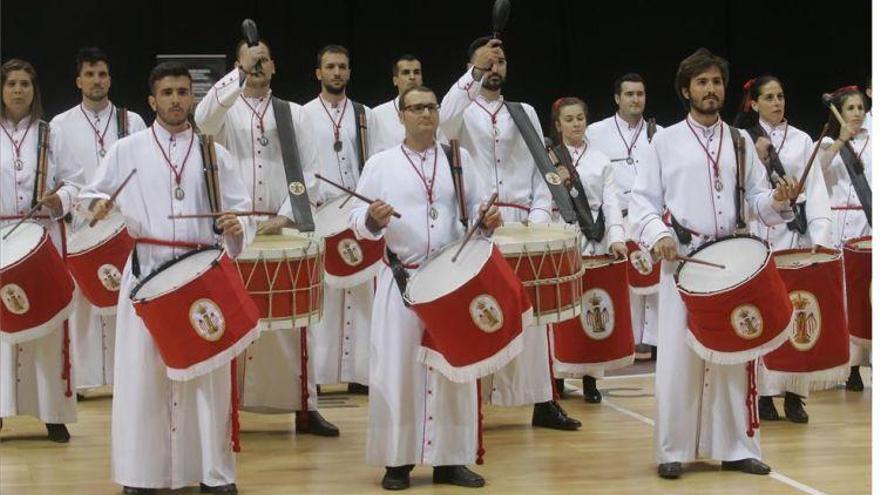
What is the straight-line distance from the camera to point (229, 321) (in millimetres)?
5797

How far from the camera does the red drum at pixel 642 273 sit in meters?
9.17

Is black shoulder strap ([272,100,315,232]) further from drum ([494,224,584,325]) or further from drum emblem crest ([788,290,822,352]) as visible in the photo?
drum emblem crest ([788,290,822,352])

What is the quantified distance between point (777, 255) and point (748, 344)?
67.6 inches

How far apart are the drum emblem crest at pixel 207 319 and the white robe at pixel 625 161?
4287mm

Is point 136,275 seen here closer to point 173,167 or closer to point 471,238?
point 173,167

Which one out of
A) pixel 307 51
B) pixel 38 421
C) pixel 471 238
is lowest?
pixel 38 421

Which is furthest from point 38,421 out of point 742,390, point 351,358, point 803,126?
point 803,126

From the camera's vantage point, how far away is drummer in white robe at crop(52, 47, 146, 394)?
8055 millimetres

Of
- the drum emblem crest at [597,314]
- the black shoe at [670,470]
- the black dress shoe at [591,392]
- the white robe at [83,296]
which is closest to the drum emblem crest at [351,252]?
the drum emblem crest at [597,314]

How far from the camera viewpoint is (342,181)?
326 inches

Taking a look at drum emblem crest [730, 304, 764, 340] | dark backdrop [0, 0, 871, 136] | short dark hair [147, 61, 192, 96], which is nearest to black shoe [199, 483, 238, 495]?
short dark hair [147, 61, 192, 96]

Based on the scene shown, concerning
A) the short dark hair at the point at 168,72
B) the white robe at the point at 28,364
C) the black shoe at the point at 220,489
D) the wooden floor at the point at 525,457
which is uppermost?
the short dark hair at the point at 168,72

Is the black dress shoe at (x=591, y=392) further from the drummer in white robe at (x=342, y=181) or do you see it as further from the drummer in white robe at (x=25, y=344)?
the drummer in white robe at (x=25, y=344)

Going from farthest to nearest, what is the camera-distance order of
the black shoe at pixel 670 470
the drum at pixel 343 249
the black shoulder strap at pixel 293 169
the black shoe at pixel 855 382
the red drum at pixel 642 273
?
the red drum at pixel 642 273 < the black shoe at pixel 855 382 < the drum at pixel 343 249 < the black shoulder strap at pixel 293 169 < the black shoe at pixel 670 470
